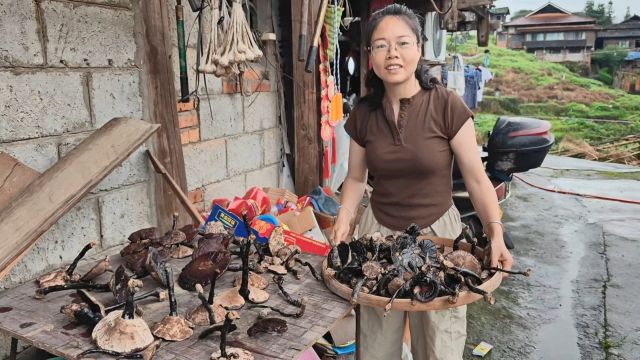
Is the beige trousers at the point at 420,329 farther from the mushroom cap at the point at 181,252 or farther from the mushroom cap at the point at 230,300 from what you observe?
the mushroom cap at the point at 181,252

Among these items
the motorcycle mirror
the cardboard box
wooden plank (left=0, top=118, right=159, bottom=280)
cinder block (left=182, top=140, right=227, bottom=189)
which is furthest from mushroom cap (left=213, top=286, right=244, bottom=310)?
the motorcycle mirror

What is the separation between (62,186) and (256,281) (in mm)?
993

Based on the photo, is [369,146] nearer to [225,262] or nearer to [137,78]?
[225,262]

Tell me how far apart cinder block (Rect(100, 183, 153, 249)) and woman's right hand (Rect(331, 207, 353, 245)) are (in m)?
1.46

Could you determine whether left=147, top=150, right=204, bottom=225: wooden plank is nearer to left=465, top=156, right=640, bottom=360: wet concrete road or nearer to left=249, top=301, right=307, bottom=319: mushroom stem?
left=249, top=301, right=307, bottom=319: mushroom stem

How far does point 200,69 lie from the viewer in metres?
2.67

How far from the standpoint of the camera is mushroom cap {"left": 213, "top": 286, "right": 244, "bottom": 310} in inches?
68.4

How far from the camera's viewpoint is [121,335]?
1.42m

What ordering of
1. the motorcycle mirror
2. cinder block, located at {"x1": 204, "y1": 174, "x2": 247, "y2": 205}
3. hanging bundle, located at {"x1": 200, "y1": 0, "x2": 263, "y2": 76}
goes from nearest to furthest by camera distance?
hanging bundle, located at {"x1": 200, "y1": 0, "x2": 263, "y2": 76} < cinder block, located at {"x1": 204, "y1": 174, "x2": 247, "y2": 205} < the motorcycle mirror

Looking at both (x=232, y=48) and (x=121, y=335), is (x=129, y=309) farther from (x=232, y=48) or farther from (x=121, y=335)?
(x=232, y=48)

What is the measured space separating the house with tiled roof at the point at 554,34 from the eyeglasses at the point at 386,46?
4573 cm

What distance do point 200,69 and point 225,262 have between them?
125cm

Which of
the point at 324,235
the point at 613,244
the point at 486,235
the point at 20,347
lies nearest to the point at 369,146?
the point at 486,235

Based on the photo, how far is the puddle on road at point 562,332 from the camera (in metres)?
3.74
